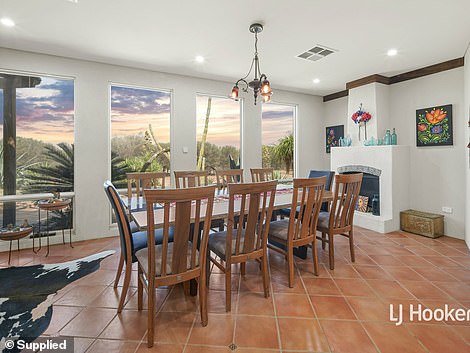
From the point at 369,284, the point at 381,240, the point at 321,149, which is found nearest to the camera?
the point at 369,284

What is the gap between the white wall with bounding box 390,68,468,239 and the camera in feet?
12.5

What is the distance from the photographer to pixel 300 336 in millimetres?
1724

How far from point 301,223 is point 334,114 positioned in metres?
4.35

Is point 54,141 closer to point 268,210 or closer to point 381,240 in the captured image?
Result: point 268,210

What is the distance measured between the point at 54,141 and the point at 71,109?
549 mm

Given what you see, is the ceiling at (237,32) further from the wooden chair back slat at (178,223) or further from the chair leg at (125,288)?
the chair leg at (125,288)

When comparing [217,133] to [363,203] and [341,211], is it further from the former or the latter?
[363,203]

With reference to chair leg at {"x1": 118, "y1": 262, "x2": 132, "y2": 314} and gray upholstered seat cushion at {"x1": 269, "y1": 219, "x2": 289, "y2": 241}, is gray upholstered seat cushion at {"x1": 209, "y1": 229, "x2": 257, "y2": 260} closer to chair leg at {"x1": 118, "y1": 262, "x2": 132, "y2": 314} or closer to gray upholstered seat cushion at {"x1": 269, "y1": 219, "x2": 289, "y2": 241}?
gray upholstered seat cushion at {"x1": 269, "y1": 219, "x2": 289, "y2": 241}

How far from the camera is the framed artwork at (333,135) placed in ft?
19.0

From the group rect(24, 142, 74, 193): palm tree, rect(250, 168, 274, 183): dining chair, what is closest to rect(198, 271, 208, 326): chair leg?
rect(250, 168, 274, 183): dining chair

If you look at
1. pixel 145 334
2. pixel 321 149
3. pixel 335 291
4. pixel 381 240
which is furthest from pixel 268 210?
pixel 321 149

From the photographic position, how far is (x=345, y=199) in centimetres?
276

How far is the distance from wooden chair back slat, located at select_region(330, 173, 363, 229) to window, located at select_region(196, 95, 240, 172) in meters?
2.70

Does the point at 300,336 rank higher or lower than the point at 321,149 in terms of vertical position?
lower
